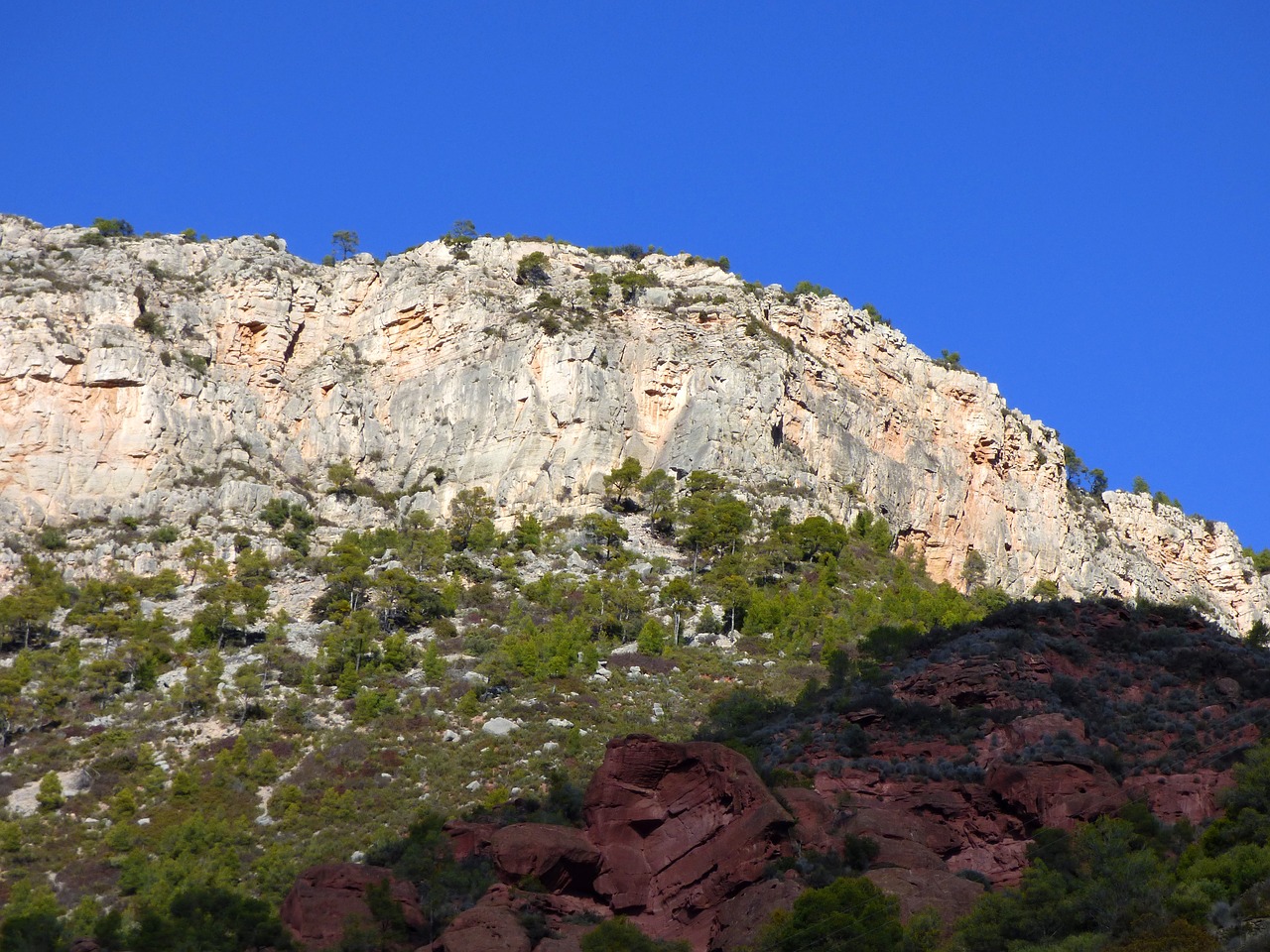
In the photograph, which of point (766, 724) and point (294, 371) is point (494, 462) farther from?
point (766, 724)

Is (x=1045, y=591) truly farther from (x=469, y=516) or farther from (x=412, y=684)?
(x=412, y=684)

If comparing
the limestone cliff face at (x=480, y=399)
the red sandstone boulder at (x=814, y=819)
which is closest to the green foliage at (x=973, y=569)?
the limestone cliff face at (x=480, y=399)

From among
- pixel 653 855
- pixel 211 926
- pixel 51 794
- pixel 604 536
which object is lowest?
pixel 211 926

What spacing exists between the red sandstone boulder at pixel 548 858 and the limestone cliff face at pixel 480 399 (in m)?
49.5

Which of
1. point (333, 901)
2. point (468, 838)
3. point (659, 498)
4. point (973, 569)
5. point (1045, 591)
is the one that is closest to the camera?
point (333, 901)

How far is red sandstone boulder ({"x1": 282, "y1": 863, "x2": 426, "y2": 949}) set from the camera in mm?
47281

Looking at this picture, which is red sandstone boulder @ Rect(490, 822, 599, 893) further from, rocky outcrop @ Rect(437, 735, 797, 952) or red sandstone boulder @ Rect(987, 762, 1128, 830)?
red sandstone boulder @ Rect(987, 762, 1128, 830)

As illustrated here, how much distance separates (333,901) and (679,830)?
1056 cm

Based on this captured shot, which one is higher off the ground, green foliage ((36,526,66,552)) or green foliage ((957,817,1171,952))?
green foliage ((36,526,66,552))

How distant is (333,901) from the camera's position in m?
48.6

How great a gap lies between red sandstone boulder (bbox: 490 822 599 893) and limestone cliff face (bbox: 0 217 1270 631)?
49.5 meters

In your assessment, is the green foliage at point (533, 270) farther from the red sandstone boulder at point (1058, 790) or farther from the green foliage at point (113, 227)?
the red sandstone boulder at point (1058, 790)

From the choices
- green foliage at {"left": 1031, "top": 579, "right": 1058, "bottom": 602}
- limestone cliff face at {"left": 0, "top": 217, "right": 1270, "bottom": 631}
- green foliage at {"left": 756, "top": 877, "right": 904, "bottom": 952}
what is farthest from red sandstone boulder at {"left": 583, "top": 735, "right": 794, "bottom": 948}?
green foliage at {"left": 1031, "top": 579, "right": 1058, "bottom": 602}

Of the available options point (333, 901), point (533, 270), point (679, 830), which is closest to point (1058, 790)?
point (679, 830)
